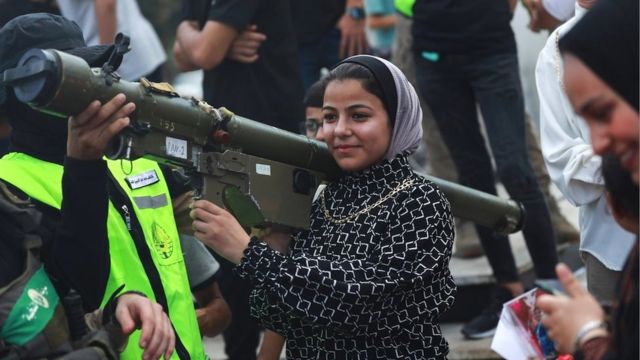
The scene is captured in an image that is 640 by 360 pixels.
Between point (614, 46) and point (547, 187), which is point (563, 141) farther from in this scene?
point (547, 187)

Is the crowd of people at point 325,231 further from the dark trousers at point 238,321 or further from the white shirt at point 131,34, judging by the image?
the white shirt at point 131,34

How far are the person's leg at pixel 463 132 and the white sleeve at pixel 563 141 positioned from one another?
5.47 feet

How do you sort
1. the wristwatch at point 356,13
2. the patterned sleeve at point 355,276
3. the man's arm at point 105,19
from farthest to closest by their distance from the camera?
the wristwatch at point 356,13 → the man's arm at point 105,19 → the patterned sleeve at point 355,276

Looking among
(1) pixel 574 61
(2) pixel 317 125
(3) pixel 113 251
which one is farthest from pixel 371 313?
(2) pixel 317 125

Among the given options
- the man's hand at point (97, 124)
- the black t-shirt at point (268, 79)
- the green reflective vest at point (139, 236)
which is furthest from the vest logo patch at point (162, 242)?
the black t-shirt at point (268, 79)

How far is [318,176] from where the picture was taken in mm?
3910

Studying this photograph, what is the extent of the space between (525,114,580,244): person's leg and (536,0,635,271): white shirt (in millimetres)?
2484

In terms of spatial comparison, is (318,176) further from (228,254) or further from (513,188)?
(513,188)

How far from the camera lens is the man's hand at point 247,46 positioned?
5.40 m

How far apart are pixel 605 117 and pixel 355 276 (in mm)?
1284

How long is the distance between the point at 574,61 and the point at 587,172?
152cm

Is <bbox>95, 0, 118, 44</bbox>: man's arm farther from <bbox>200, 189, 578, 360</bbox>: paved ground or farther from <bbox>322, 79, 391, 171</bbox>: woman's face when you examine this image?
<bbox>322, 79, 391, 171</bbox>: woman's face

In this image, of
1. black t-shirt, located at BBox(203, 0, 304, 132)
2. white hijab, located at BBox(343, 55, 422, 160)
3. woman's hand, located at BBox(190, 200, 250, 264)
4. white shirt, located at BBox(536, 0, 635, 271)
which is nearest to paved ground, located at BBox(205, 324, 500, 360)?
black t-shirt, located at BBox(203, 0, 304, 132)

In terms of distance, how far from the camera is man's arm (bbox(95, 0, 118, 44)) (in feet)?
19.4
